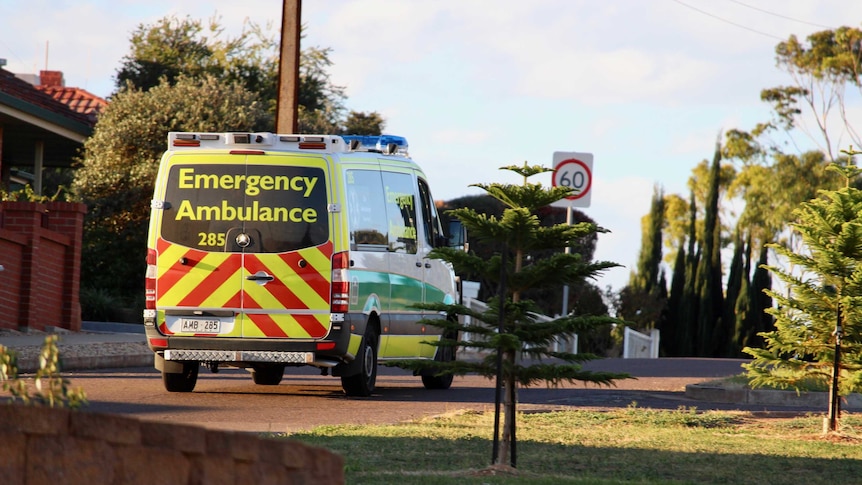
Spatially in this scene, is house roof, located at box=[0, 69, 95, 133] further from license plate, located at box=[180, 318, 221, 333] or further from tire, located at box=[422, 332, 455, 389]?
license plate, located at box=[180, 318, 221, 333]

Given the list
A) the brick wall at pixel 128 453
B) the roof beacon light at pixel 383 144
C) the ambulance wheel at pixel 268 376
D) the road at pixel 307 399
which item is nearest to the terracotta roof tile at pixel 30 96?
the road at pixel 307 399

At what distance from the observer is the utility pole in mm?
20031

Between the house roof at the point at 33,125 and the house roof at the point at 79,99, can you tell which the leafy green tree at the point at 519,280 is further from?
the house roof at the point at 79,99

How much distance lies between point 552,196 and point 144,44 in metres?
35.6

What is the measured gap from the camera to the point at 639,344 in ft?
107

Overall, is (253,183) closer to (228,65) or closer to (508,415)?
(508,415)

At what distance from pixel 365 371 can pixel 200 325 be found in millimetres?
1810

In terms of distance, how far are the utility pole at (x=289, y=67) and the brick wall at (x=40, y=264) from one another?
13.3ft

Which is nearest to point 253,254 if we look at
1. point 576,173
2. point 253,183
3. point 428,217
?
point 253,183

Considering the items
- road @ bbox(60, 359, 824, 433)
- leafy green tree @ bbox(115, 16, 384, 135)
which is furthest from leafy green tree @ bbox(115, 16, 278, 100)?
road @ bbox(60, 359, 824, 433)

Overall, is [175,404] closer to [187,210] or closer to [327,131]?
[187,210]

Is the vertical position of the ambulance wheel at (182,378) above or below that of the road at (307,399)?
above

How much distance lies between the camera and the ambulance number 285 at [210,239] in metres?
12.7

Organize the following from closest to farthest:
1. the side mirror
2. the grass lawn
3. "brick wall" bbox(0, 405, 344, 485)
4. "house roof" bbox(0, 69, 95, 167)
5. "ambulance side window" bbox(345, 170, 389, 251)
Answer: "brick wall" bbox(0, 405, 344, 485) < the grass lawn < "ambulance side window" bbox(345, 170, 389, 251) < the side mirror < "house roof" bbox(0, 69, 95, 167)
